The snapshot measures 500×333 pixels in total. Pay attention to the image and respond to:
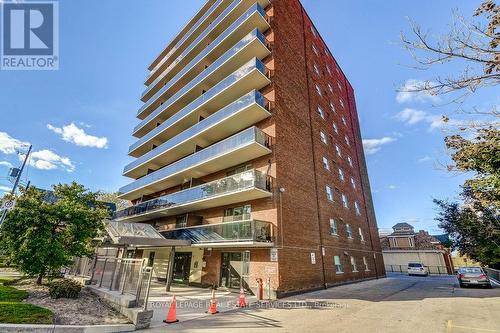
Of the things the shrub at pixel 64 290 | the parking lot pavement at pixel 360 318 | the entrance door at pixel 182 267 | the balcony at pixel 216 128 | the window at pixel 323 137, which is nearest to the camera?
the parking lot pavement at pixel 360 318

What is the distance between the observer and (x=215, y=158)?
17250 millimetres

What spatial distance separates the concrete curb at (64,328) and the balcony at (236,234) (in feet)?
22.4

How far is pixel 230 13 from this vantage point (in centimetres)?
2150

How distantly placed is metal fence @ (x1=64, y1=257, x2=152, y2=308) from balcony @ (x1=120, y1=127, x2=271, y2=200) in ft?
28.8

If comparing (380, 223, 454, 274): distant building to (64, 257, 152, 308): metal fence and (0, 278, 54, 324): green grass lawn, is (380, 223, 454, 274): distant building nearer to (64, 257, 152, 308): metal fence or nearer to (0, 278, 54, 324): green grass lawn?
(64, 257, 152, 308): metal fence

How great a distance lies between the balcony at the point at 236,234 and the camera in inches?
517

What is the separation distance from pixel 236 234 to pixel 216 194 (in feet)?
11.1

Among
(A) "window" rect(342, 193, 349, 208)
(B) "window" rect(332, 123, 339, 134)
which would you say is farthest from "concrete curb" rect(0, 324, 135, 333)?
(B) "window" rect(332, 123, 339, 134)

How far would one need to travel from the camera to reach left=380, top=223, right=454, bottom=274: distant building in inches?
1538

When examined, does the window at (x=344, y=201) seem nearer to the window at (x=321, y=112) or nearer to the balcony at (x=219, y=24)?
the window at (x=321, y=112)

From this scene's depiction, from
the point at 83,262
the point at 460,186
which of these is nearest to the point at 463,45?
the point at 83,262

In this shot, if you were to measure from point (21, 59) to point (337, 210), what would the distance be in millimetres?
23037

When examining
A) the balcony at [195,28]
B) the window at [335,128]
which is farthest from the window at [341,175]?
the balcony at [195,28]

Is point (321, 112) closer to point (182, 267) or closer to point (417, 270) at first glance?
point (182, 267)
